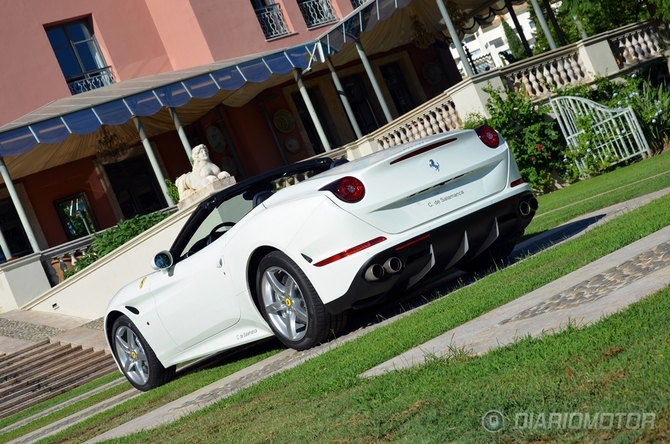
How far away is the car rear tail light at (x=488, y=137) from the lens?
8195 millimetres

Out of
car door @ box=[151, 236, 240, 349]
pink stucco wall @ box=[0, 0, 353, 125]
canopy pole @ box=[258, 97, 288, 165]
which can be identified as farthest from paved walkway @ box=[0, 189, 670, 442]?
canopy pole @ box=[258, 97, 288, 165]

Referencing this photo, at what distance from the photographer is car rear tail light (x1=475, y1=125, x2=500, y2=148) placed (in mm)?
8195

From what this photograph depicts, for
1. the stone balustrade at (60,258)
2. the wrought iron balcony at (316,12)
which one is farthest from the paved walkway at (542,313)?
the wrought iron balcony at (316,12)

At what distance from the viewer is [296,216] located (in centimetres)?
741

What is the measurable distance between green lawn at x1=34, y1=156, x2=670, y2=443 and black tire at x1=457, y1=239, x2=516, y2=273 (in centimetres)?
176

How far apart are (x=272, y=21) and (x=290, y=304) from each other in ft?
80.8

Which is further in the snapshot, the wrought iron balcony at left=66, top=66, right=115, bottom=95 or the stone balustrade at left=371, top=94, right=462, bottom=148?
the wrought iron balcony at left=66, top=66, right=115, bottom=95

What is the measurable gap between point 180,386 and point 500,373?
506cm

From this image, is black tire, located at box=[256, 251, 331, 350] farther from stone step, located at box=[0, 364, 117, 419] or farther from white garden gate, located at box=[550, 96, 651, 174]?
white garden gate, located at box=[550, 96, 651, 174]

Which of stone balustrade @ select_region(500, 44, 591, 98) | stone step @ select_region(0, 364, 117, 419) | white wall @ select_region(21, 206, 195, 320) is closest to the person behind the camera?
stone step @ select_region(0, 364, 117, 419)

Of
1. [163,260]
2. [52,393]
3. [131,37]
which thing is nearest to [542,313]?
[163,260]

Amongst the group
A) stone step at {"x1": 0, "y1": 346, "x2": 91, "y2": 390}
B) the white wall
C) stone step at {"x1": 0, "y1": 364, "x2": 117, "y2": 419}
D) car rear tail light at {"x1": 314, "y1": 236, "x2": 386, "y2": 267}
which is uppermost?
the white wall

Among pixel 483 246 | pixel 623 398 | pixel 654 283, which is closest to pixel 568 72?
pixel 483 246

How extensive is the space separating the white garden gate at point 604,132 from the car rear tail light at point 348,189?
1067 cm
